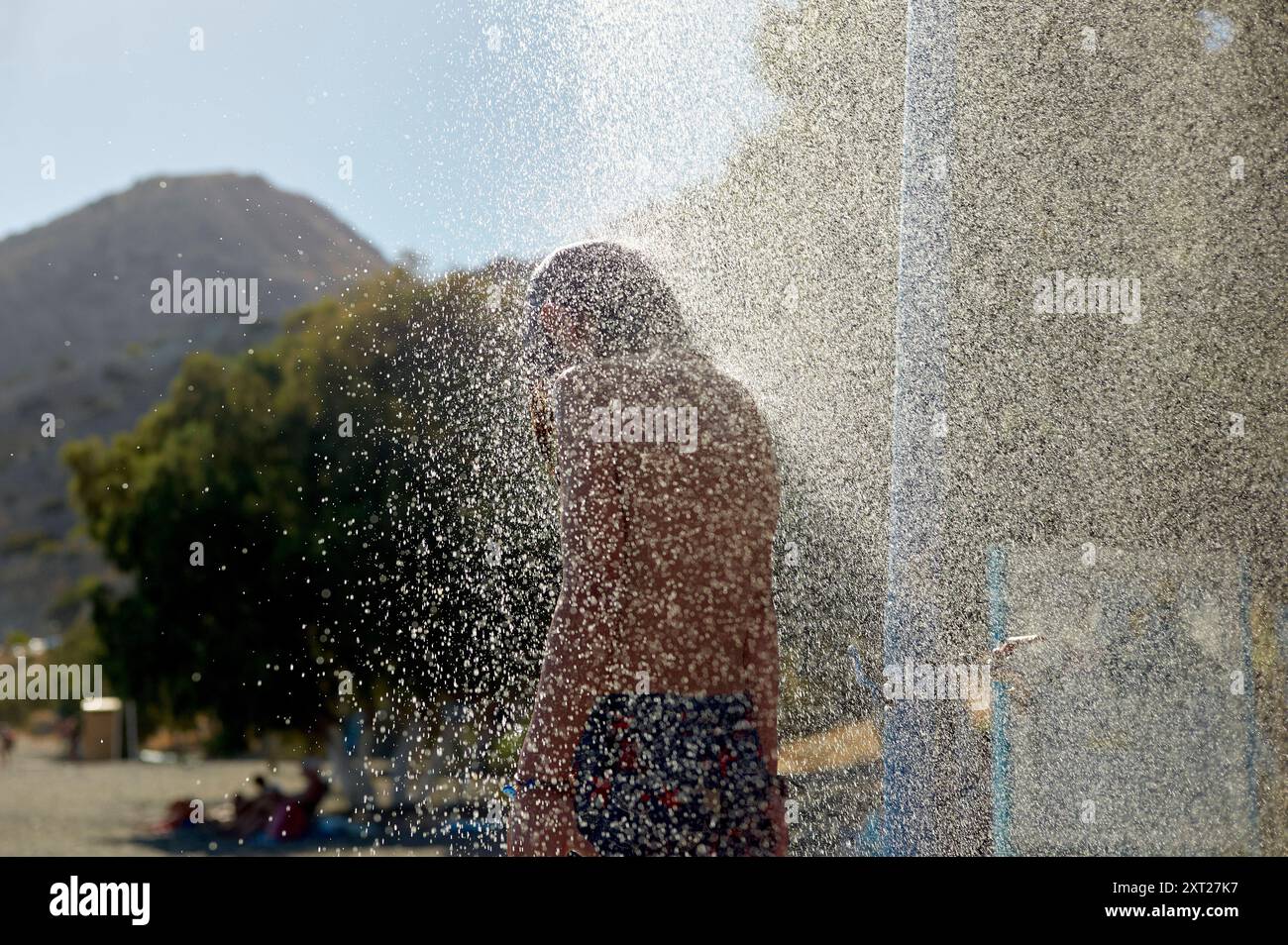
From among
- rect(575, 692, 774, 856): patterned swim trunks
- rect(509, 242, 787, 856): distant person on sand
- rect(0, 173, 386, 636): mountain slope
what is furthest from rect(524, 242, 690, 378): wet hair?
rect(0, 173, 386, 636): mountain slope

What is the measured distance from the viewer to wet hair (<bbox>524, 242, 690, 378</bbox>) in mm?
2121

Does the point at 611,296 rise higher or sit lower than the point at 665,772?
higher

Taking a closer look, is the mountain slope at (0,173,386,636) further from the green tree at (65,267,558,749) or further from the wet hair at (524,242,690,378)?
the wet hair at (524,242,690,378)

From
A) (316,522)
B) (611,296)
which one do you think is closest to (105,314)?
(316,522)

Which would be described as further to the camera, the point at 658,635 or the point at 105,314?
the point at 105,314

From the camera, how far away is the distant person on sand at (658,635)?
6.55 ft

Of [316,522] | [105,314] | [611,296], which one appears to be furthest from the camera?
[105,314]

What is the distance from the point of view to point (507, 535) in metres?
10.1

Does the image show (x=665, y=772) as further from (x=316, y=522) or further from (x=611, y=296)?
(x=316, y=522)

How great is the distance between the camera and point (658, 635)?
2.01m

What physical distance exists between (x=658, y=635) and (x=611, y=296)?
1.81ft

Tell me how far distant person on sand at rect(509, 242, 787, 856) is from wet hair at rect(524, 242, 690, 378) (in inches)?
3.4

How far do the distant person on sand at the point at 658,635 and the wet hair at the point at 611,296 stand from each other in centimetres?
9

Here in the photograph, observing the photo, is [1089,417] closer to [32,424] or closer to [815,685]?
[815,685]
